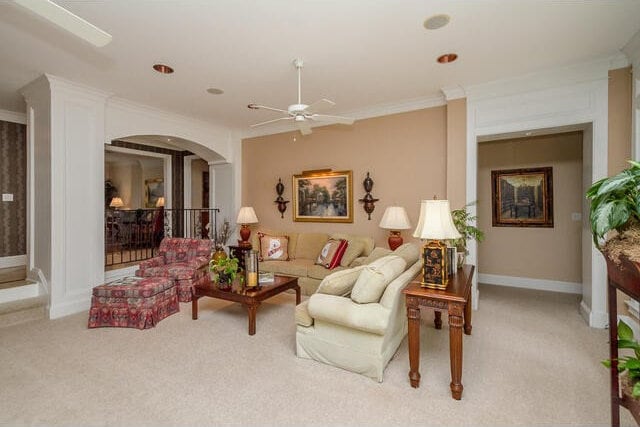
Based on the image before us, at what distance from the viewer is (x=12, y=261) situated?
5207 millimetres

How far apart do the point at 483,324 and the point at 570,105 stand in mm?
2691

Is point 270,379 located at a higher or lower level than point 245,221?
lower

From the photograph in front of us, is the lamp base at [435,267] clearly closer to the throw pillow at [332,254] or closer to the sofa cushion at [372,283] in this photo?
the sofa cushion at [372,283]

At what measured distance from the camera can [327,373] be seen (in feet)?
8.29

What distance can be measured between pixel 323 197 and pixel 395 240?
1590 millimetres

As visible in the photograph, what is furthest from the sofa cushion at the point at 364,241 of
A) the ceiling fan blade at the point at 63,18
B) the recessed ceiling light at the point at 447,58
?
the ceiling fan blade at the point at 63,18

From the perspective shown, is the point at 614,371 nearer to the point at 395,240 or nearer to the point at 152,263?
the point at 395,240

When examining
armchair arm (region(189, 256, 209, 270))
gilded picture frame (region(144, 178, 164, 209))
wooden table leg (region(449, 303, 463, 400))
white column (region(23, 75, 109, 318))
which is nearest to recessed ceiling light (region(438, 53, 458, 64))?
wooden table leg (region(449, 303, 463, 400))

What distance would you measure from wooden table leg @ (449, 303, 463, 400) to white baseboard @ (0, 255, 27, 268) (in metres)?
6.72

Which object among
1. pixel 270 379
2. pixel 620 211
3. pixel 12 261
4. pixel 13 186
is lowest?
pixel 270 379

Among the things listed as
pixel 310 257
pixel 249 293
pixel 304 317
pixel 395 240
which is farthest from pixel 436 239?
pixel 310 257

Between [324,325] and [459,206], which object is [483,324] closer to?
[459,206]

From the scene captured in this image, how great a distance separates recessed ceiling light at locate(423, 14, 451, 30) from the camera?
2570 mm

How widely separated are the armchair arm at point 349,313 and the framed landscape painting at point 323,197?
111 inches
